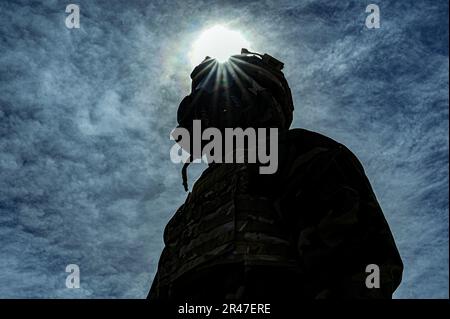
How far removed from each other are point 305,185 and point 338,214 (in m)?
0.45

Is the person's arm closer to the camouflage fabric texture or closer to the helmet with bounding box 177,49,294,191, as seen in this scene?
the camouflage fabric texture

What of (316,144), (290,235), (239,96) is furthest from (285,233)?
(239,96)

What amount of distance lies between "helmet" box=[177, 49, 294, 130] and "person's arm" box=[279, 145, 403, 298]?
155cm

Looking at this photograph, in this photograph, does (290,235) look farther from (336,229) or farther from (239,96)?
(239,96)

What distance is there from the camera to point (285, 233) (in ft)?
12.5

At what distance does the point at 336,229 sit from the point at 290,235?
0.52m

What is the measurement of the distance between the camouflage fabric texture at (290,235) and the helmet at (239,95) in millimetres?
1045

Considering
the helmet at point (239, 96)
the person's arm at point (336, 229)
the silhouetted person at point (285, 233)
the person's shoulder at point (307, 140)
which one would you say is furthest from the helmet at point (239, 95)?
the person's arm at point (336, 229)

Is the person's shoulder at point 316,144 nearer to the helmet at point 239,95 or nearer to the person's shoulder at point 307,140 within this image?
the person's shoulder at point 307,140

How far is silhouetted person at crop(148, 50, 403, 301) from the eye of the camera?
10.8 ft

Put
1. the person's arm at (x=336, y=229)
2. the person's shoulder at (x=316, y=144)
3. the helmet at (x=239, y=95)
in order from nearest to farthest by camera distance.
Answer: the person's arm at (x=336, y=229)
the person's shoulder at (x=316, y=144)
the helmet at (x=239, y=95)

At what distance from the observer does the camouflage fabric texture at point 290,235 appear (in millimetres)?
3270
